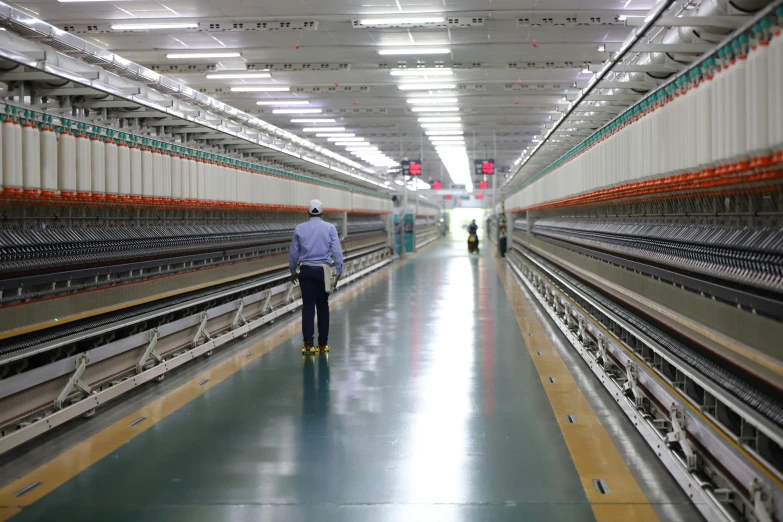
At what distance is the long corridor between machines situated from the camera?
3783 mm

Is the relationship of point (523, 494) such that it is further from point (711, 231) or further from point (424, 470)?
point (711, 231)

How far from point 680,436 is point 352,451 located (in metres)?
2.04

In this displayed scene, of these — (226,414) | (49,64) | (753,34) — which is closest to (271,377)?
(226,414)

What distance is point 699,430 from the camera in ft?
12.3

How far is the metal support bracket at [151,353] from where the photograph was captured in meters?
6.37

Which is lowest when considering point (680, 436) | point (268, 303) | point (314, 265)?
point (680, 436)

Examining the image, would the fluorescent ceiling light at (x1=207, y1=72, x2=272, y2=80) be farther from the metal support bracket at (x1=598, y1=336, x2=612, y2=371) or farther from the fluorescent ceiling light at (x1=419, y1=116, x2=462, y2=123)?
the metal support bracket at (x1=598, y1=336, x2=612, y2=371)

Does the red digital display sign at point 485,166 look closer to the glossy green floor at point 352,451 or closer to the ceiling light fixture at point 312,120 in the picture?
the ceiling light fixture at point 312,120

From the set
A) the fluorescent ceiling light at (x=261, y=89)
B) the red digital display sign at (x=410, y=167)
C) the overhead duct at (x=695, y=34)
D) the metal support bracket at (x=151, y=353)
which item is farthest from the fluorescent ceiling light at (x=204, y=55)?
the red digital display sign at (x=410, y=167)

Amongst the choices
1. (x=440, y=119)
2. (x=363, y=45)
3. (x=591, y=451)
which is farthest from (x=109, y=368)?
(x=440, y=119)

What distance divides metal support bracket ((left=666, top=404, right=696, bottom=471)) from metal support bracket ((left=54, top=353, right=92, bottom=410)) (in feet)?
13.3

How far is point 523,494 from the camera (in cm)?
394

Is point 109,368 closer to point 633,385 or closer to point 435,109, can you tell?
point 633,385

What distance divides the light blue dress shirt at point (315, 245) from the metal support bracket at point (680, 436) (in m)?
4.64
